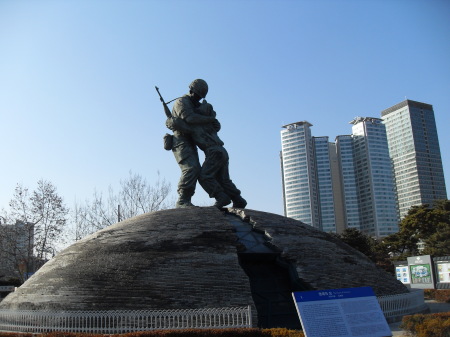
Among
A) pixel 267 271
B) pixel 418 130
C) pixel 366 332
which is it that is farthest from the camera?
pixel 418 130

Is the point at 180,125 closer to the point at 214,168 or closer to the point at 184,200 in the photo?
the point at 214,168

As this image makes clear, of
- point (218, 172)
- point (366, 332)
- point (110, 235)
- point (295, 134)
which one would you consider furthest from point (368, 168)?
point (366, 332)

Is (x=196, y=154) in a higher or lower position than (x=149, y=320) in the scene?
higher

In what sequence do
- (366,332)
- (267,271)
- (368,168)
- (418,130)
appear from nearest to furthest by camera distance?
(366,332) → (267,271) → (368,168) → (418,130)

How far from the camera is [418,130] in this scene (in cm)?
7456

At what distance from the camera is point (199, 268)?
12.2 meters

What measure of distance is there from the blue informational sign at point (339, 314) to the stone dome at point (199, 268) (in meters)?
4.50

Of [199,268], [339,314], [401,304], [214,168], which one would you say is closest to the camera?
[339,314]

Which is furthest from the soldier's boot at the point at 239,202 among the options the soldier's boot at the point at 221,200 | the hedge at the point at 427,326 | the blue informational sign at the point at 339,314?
the blue informational sign at the point at 339,314

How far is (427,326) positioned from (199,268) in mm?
5746

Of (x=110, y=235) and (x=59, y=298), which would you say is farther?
(x=110, y=235)

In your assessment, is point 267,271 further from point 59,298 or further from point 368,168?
point 368,168

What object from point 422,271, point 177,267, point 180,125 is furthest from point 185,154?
point 422,271

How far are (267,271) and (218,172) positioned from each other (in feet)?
18.2
